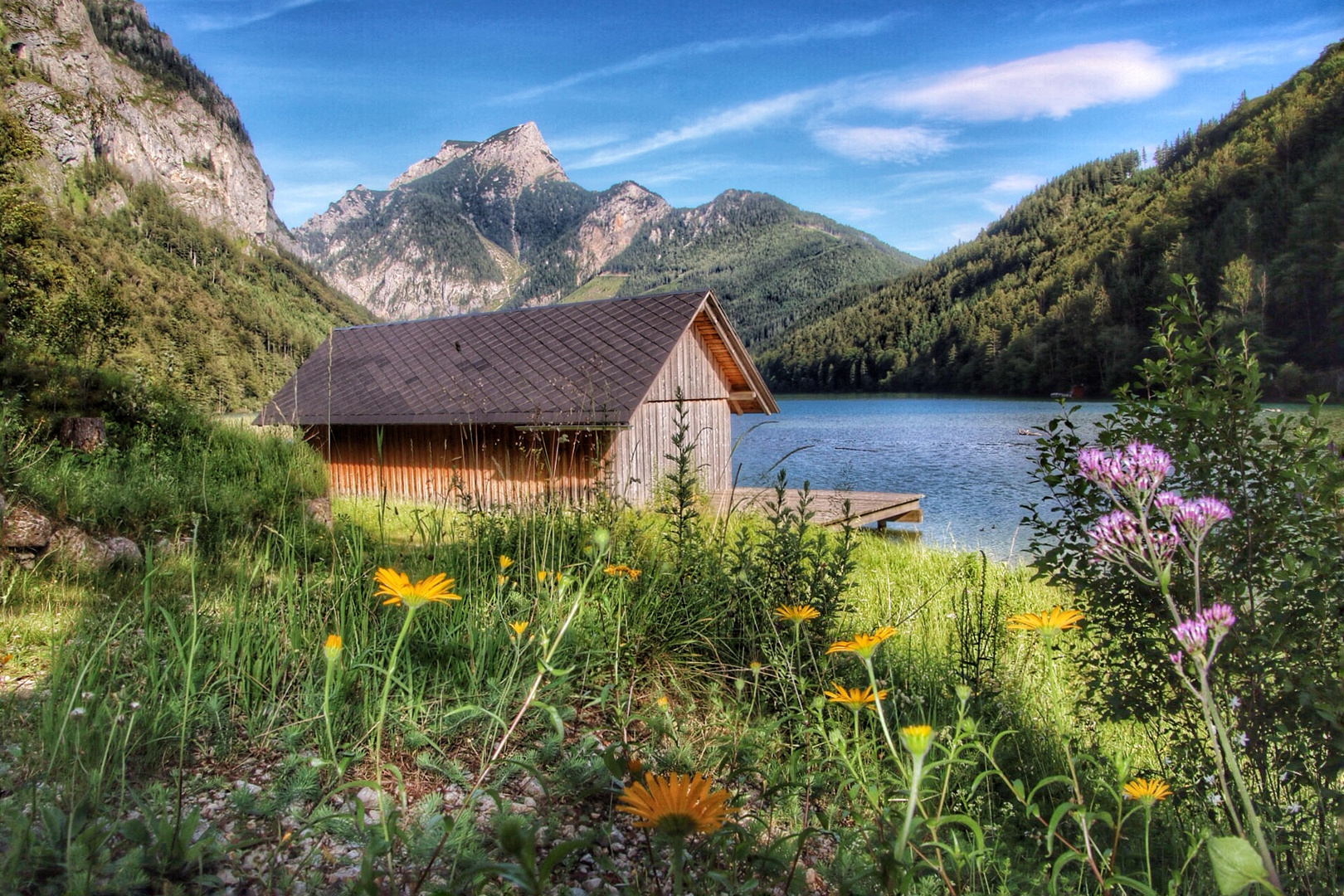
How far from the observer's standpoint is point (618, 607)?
2.87 metres

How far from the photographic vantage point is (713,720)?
247 centimetres

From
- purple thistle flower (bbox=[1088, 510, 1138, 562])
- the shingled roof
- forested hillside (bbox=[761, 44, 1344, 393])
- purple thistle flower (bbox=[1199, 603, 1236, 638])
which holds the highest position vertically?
forested hillside (bbox=[761, 44, 1344, 393])

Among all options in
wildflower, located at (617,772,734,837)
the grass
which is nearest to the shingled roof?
the grass

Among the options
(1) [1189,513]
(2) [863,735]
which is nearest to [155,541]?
(2) [863,735]

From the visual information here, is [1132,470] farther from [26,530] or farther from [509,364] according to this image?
[509,364]

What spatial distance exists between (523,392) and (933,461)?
16619mm

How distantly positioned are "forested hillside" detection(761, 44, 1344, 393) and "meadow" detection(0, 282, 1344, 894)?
114 ft

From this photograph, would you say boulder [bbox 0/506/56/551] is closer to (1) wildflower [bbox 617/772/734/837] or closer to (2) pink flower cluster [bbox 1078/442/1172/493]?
(1) wildflower [bbox 617/772/734/837]

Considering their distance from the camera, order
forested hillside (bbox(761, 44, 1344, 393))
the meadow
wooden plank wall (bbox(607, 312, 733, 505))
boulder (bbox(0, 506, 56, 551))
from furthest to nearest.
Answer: forested hillside (bbox(761, 44, 1344, 393))
wooden plank wall (bbox(607, 312, 733, 505))
boulder (bbox(0, 506, 56, 551))
the meadow

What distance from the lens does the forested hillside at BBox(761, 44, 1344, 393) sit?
48.0 meters

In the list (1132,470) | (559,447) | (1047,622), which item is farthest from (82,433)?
(1132,470)

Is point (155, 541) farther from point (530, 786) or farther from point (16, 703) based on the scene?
point (530, 786)

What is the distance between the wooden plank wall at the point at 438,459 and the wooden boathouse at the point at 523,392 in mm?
28

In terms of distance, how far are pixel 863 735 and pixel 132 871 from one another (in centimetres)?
194
